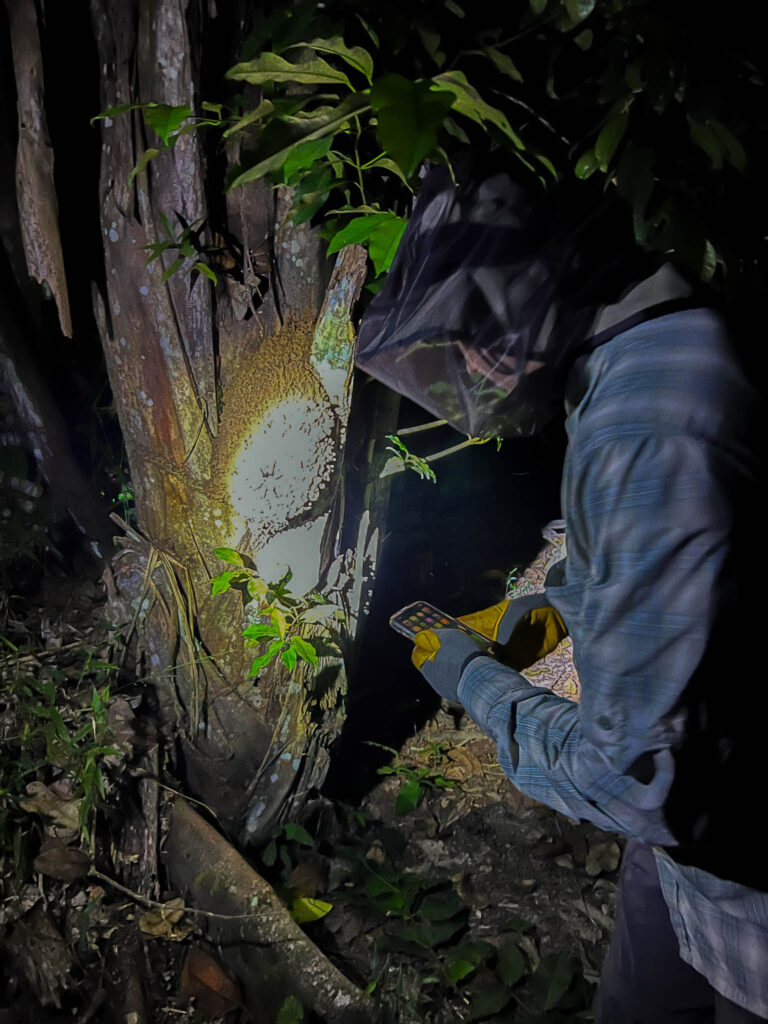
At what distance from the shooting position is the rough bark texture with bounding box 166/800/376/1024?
6.28ft

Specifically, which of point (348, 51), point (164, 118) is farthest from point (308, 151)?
point (164, 118)

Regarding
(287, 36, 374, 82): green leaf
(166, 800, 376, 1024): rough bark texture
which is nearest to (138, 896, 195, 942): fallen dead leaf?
(166, 800, 376, 1024): rough bark texture

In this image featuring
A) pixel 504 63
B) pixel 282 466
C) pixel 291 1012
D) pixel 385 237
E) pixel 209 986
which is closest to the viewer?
pixel 504 63

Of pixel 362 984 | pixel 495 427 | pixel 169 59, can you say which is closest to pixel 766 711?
pixel 495 427

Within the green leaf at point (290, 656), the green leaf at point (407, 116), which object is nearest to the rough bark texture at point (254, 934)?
the green leaf at point (290, 656)

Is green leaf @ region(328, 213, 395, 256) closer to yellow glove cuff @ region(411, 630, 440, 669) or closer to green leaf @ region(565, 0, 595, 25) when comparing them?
green leaf @ region(565, 0, 595, 25)

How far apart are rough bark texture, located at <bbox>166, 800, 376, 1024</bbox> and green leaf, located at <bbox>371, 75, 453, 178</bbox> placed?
1990 mm

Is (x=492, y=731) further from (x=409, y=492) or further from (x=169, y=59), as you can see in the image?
(x=409, y=492)

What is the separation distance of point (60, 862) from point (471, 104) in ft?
7.14

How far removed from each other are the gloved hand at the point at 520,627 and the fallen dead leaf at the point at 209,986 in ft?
3.87

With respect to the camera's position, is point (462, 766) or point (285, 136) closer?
point (285, 136)

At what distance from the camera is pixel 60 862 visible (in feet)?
6.71

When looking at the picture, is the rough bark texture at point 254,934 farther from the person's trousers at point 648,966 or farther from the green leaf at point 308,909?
the person's trousers at point 648,966

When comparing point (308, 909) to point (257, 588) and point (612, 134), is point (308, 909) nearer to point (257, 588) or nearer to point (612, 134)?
point (257, 588)
